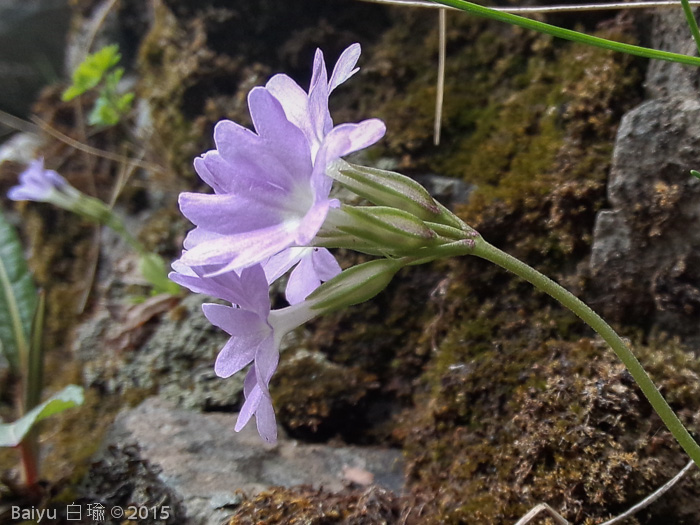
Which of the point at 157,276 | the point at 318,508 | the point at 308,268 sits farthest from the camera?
the point at 157,276

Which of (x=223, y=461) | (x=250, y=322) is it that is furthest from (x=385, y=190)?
(x=223, y=461)

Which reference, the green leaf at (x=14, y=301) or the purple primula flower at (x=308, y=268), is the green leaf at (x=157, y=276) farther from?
the purple primula flower at (x=308, y=268)

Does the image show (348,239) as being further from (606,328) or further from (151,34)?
(151,34)

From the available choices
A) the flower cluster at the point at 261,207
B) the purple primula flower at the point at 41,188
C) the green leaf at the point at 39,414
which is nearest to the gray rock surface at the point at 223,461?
the green leaf at the point at 39,414

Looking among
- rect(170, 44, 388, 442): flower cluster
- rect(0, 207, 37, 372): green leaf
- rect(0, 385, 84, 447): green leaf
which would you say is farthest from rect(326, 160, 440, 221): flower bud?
rect(0, 207, 37, 372): green leaf

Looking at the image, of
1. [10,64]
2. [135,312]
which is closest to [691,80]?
[135,312]

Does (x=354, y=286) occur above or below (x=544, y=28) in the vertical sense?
below

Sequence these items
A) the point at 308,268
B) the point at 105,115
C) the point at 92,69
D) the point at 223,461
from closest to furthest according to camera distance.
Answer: the point at 308,268, the point at 223,461, the point at 92,69, the point at 105,115

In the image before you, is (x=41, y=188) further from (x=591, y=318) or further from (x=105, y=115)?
(x=591, y=318)
